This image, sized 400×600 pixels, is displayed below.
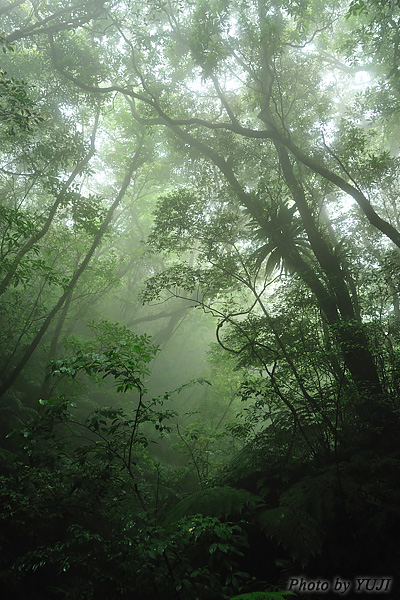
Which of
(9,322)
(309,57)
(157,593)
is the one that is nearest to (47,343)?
(9,322)

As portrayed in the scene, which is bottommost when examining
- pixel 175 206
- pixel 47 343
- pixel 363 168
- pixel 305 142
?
pixel 47 343

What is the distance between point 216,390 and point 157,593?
466 inches

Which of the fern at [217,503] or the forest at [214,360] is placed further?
the fern at [217,503]

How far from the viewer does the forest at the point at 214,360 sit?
2502 mm

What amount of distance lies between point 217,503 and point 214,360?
8.50m

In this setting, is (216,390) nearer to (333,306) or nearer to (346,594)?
(333,306)

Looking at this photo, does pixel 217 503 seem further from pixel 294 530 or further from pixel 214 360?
pixel 214 360

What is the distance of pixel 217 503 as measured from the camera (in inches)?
125

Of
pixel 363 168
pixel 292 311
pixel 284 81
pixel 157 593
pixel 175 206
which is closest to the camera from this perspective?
pixel 157 593

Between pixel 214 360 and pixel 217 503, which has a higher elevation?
pixel 214 360

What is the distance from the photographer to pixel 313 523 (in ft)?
8.45

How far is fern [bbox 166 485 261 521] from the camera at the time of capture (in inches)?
120

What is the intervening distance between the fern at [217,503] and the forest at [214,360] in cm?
3

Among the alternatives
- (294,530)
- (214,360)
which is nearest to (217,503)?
(294,530)
